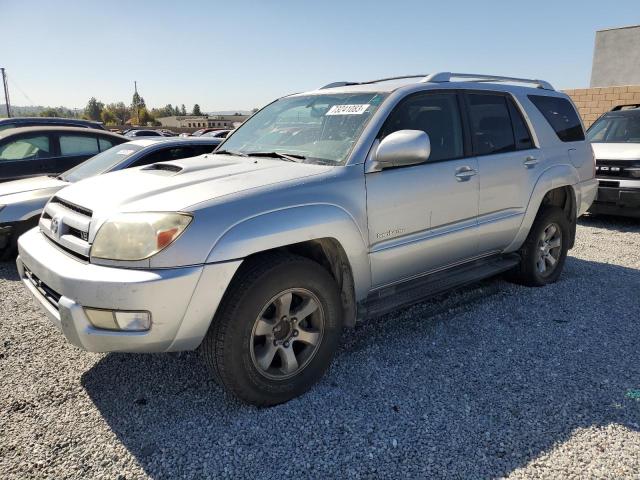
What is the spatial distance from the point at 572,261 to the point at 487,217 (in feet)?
8.22

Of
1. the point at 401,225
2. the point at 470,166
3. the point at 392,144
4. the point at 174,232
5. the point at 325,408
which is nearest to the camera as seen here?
the point at 174,232

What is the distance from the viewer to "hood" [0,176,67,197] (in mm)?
5539

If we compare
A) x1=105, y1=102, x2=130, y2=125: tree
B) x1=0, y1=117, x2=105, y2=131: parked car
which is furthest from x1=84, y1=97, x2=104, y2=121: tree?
x1=0, y1=117, x2=105, y2=131: parked car

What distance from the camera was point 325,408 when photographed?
9.20 ft

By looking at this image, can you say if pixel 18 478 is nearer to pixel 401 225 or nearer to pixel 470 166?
pixel 401 225

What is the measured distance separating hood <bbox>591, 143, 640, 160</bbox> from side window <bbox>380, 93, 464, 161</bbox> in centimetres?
514

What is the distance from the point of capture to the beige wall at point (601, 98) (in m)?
13.0

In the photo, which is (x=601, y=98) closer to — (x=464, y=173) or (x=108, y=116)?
(x=464, y=173)

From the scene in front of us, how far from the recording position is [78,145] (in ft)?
23.8

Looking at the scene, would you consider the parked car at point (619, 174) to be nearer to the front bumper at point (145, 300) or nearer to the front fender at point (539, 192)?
the front fender at point (539, 192)

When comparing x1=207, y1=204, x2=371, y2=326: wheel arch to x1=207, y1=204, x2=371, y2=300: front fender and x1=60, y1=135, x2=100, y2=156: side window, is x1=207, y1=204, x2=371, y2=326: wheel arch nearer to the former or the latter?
x1=207, y1=204, x2=371, y2=300: front fender

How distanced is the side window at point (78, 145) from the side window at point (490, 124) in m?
5.65

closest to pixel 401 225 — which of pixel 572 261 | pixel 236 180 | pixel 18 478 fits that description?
pixel 236 180

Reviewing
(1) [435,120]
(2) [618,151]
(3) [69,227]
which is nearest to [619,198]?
(2) [618,151]
